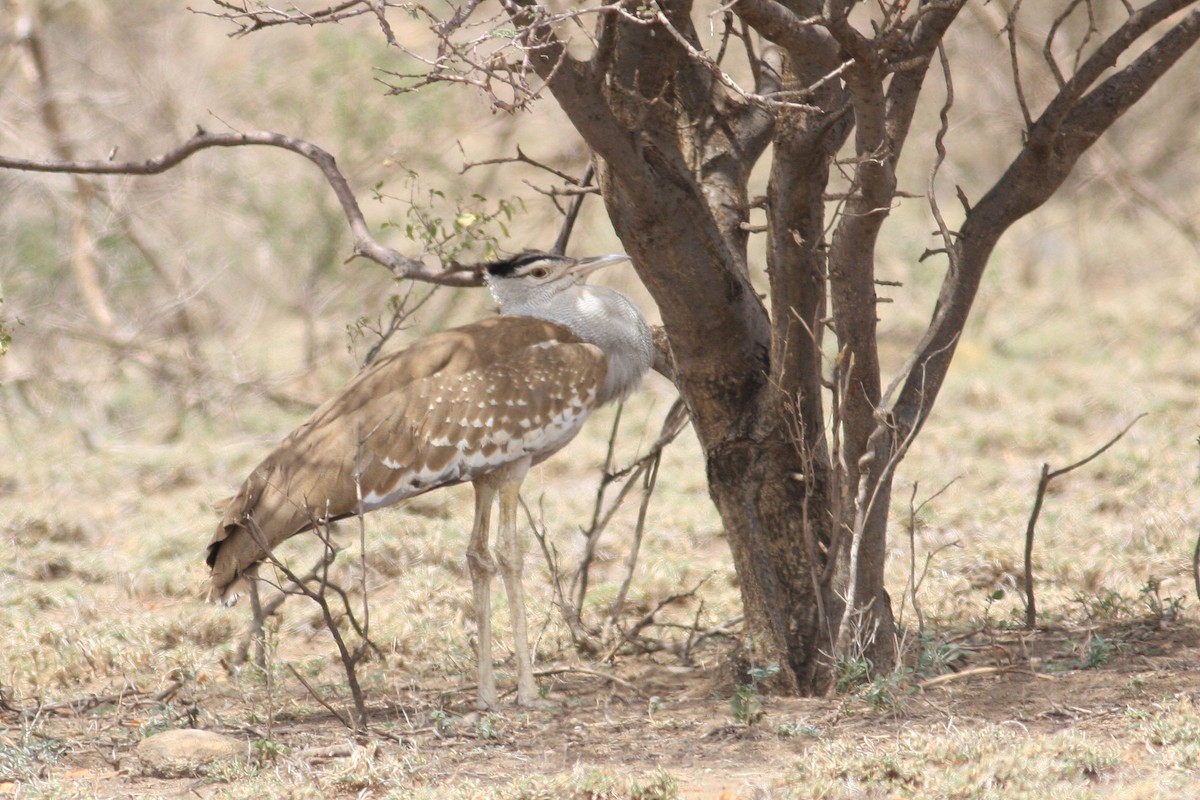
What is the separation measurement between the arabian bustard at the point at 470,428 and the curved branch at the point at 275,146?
11.8 inches

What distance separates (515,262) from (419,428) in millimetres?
785

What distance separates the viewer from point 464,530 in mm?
6703

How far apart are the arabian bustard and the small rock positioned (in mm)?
647

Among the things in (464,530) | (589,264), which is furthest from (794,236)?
(464,530)

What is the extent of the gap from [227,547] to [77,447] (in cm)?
451

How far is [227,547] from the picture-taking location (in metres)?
4.50

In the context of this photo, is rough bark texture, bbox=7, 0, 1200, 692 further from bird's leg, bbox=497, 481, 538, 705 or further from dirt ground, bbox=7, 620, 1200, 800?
bird's leg, bbox=497, 481, 538, 705

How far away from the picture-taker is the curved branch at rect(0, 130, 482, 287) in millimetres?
4328

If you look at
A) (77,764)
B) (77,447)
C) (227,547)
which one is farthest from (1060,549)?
(77,447)

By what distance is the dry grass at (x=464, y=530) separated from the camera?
3639mm

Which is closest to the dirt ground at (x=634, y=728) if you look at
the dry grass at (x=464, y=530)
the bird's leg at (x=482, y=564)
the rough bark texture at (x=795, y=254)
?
the dry grass at (x=464, y=530)

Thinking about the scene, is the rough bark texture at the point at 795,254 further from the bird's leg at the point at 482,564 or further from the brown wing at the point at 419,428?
the bird's leg at the point at 482,564

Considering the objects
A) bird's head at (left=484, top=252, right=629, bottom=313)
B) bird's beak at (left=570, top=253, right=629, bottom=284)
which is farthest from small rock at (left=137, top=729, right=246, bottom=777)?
bird's beak at (left=570, top=253, right=629, bottom=284)

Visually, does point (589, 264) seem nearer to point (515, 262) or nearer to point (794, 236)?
point (515, 262)
